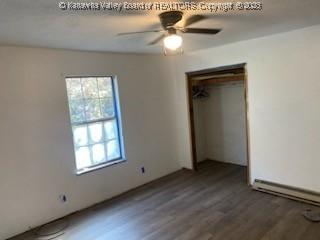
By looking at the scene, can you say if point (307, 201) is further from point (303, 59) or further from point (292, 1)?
point (292, 1)

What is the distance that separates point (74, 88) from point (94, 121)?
0.60 metres

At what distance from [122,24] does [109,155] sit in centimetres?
240

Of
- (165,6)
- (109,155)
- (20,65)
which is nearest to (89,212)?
(109,155)

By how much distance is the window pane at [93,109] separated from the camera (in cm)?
399

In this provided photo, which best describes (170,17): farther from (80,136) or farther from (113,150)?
(113,150)

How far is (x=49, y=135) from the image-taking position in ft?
11.6

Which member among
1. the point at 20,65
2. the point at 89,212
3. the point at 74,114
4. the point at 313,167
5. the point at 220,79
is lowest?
the point at 89,212

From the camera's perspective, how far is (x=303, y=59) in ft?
11.2

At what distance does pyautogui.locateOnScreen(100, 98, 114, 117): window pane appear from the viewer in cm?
418

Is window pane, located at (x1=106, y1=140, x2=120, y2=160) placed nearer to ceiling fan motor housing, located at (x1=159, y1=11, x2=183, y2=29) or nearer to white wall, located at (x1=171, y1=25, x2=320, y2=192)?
white wall, located at (x1=171, y1=25, x2=320, y2=192)

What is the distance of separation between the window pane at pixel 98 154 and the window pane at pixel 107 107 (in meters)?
0.53

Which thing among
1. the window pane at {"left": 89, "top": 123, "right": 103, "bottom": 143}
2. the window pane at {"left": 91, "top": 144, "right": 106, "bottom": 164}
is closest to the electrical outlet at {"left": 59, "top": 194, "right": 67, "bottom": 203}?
the window pane at {"left": 91, "top": 144, "right": 106, "bottom": 164}

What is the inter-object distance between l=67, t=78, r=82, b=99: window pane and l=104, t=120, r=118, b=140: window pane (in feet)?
2.17

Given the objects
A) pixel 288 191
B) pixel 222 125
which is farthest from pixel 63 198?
pixel 222 125
